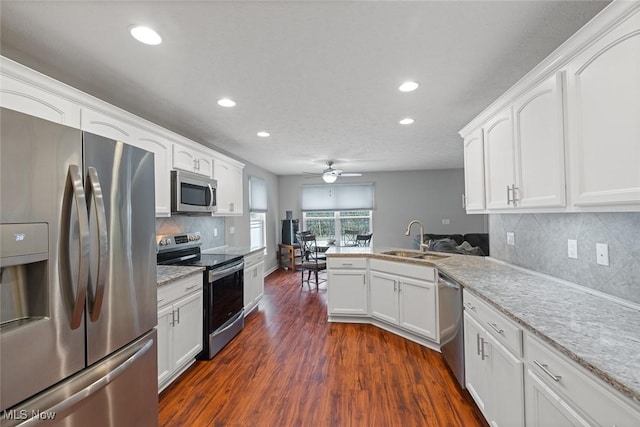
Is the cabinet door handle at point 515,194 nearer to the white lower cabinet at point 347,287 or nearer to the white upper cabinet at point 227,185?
the white lower cabinet at point 347,287

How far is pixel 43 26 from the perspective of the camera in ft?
5.01

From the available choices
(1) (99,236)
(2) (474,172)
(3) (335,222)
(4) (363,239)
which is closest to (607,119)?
(2) (474,172)

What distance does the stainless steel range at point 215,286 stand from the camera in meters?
2.69

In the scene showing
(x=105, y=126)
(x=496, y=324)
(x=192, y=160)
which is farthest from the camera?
(x=192, y=160)

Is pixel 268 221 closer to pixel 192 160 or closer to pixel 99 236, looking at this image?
pixel 192 160

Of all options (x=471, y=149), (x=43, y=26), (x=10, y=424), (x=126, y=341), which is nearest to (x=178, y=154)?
(x=43, y=26)

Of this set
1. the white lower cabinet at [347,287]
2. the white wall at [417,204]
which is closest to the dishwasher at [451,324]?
the white lower cabinet at [347,287]

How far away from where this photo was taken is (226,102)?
260 centimetres

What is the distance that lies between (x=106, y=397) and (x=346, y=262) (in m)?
2.63

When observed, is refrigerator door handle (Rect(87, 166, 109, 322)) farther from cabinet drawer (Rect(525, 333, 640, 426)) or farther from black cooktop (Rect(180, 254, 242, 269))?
cabinet drawer (Rect(525, 333, 640, 426))

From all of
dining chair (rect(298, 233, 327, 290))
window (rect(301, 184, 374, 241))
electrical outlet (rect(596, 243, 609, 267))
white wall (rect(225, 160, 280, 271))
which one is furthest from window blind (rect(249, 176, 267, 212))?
electrical outlet (rect(596, 243, 609, 267))

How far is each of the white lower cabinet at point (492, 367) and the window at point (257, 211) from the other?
167 inches

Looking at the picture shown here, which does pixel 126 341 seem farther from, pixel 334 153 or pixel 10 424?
pixel 334 153

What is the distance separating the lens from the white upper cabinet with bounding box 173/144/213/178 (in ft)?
9.59
